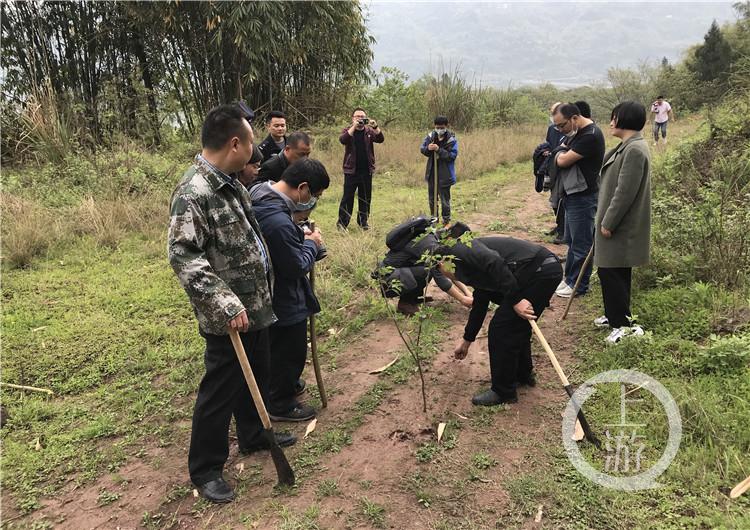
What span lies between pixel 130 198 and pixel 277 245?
537 cm

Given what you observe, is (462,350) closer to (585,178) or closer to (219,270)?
(219,270)

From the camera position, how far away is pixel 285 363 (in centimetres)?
304

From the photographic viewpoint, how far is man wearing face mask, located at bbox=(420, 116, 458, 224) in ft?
22.2

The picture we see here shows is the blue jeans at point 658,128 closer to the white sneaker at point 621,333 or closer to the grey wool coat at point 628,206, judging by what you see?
the grey wool coat at point 628,206

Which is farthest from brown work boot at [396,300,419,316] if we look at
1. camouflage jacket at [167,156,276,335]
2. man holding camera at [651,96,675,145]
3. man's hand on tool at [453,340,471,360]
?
man holding camera at [651,96,675,145]

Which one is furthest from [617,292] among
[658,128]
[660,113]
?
[658,128]

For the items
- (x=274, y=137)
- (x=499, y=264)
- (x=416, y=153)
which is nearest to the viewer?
(x=499, y=264)

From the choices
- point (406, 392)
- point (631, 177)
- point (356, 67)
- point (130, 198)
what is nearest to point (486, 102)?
point (356, 67)

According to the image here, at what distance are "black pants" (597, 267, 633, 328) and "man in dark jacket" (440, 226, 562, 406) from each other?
877 millimetres

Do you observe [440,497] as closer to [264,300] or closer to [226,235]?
[264,300]

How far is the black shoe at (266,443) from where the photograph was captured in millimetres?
2760

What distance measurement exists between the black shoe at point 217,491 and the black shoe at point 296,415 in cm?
66

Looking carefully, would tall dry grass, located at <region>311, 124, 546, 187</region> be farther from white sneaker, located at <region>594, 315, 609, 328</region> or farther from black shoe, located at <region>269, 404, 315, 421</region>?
black shoe, located at <region>269, 404, 315, 421</region>

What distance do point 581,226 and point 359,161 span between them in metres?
3.37
